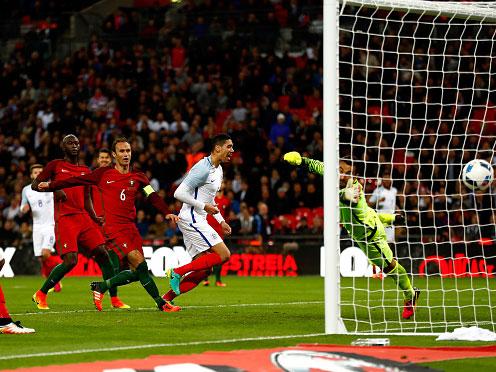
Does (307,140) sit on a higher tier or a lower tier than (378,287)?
higher

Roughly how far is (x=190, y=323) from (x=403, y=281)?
101 inches

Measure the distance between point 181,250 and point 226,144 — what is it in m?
11.7

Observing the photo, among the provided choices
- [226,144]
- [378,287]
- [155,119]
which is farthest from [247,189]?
[226,144]

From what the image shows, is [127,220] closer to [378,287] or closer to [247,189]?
[378,287]

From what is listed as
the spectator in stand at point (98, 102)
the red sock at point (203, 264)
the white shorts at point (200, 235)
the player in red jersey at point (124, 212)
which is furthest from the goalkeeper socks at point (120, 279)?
the spectator in stand at point (98, 102)

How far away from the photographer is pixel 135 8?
105 ft

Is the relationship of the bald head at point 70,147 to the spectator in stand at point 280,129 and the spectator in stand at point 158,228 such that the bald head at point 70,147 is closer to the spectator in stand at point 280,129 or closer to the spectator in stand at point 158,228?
the spectator in stand at point 158,228

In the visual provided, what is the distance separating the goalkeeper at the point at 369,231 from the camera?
1229cm

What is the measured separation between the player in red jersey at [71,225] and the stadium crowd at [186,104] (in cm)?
975

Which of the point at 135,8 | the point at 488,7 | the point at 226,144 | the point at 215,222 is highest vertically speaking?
the point at 135,8

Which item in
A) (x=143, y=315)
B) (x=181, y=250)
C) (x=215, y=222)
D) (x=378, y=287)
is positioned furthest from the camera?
(x=181, y=250)

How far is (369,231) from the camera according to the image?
1280 centimetres

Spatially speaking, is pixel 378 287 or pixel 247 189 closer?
pixel 378 287

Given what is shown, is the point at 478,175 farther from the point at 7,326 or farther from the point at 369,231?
the point at 7,326
